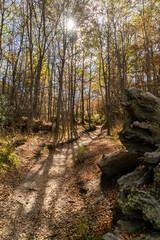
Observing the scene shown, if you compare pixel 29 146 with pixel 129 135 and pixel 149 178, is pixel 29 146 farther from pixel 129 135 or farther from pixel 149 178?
pixel 149 178

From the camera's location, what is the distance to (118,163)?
4.69m

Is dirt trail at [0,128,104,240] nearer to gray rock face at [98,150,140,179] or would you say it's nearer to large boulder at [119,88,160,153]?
gray rock face at [98,150,140,179]

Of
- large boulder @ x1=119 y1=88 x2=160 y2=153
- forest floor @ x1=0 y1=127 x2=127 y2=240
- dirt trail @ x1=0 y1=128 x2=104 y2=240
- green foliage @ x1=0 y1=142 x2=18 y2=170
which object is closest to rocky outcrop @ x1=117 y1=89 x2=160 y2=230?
large boulder @ x1=119 y1=88 x2=160 y2=153

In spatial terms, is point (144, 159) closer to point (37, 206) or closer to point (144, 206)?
point (144, 206)

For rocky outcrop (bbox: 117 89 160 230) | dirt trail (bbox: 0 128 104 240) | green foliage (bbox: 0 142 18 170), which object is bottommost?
dirt trail (bbox: 0 128 104 240)

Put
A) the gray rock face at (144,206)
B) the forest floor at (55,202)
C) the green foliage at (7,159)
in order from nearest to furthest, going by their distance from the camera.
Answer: the gray rock face at (144,206) → the forest floor at (55,202) → the green foliage at (7,159)

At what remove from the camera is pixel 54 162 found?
8070 millimetres

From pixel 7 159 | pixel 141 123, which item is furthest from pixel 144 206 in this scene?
pixel 7 159

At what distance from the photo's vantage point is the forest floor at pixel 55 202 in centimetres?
334

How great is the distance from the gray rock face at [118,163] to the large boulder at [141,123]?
0.70 metres

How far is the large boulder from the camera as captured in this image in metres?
3.75

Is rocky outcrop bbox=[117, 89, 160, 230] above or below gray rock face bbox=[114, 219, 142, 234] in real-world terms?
above

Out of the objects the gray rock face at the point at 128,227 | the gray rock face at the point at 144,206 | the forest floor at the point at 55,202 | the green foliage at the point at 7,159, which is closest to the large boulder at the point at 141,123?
the gray rock face at the point at 144,206

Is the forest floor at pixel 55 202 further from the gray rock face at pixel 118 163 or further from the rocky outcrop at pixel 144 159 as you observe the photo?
the rocky outcrop at pixel 144 159
